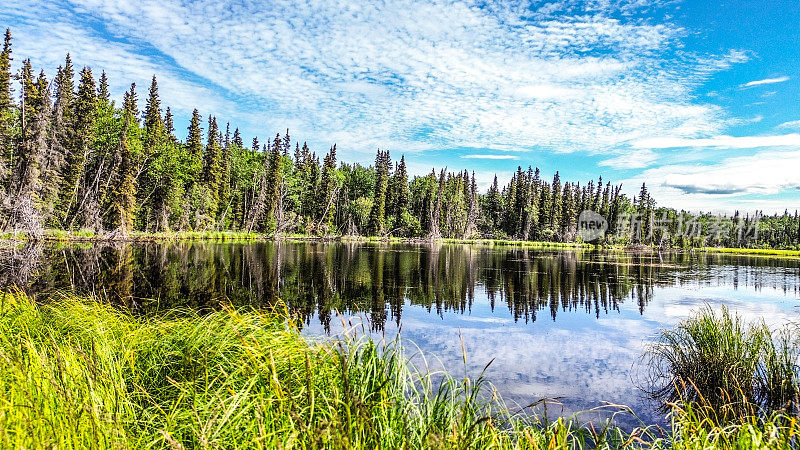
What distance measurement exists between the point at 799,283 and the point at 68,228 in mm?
60011

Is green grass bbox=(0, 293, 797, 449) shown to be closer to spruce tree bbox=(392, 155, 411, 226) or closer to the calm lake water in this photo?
the calm lake water

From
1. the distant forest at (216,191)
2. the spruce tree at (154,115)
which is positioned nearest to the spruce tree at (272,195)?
the distant forest at (216,191)

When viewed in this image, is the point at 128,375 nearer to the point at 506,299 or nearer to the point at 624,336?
the point at 624,336

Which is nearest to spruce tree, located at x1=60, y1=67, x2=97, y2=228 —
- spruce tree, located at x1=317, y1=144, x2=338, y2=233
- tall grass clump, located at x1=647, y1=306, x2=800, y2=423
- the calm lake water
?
the calm lake water

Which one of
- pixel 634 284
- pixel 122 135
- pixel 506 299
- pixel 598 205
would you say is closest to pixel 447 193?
pixel 598 205

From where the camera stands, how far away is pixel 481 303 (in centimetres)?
1766

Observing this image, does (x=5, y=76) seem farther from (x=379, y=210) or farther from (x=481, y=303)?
(x=379, y=210)

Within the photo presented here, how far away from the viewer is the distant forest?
109ft

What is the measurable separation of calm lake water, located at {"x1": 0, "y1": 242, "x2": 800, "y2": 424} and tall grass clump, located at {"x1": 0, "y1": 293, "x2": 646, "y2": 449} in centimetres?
67

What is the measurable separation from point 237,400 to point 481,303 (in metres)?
15.3

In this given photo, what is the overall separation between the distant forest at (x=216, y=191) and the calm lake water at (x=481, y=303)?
14.7 m
